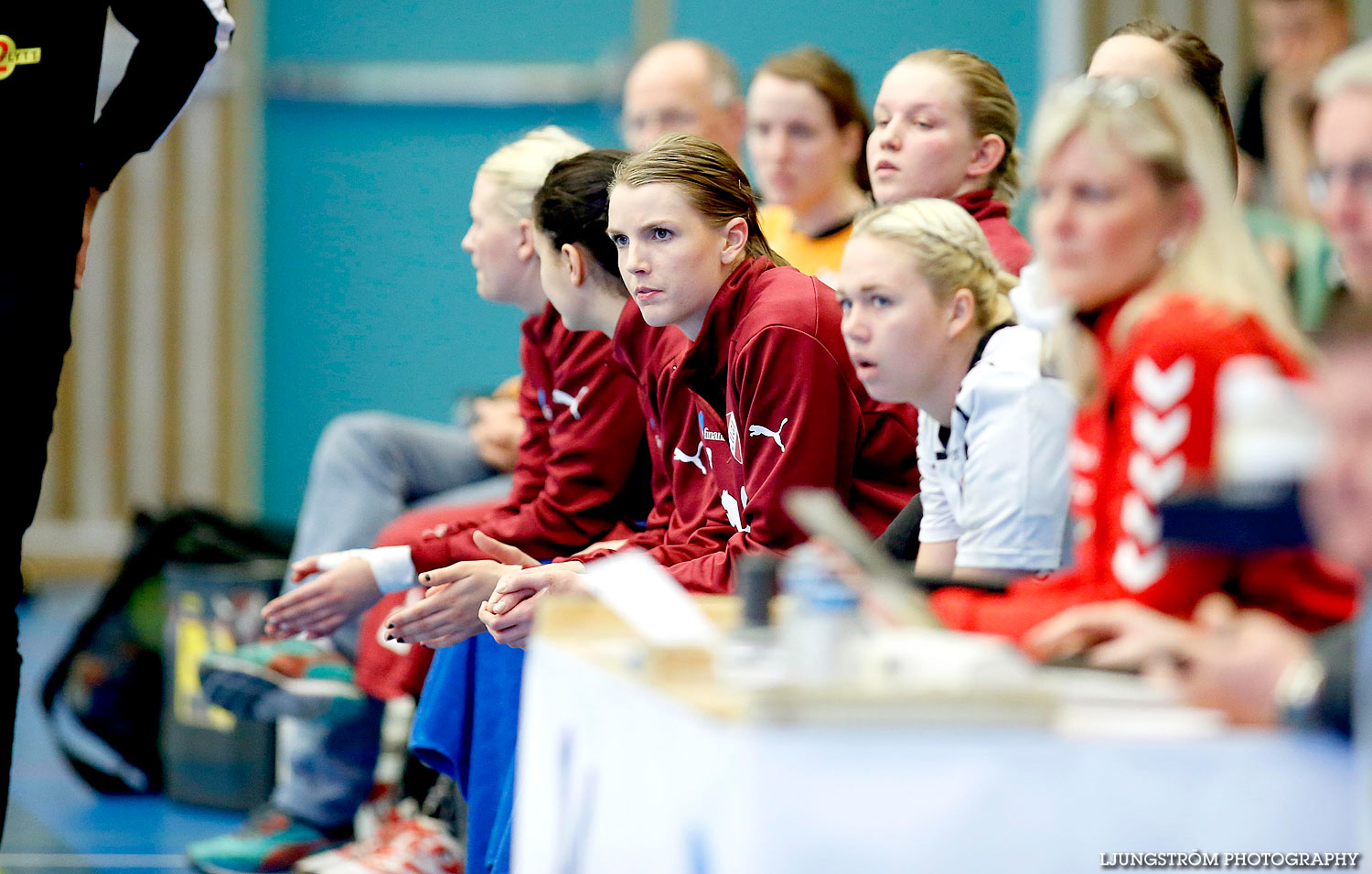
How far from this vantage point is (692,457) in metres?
1.92

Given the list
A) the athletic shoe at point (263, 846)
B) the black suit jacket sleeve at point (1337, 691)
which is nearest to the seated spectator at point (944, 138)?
the black suit jacket sleeve at point (1337, 691)

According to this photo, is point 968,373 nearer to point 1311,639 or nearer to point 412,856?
point 1311,639

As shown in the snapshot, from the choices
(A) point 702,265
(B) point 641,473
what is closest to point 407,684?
(B) point 641,473

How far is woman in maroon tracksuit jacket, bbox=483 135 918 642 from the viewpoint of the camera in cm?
171

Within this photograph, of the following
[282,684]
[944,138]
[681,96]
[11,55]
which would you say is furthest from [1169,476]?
[681,96]

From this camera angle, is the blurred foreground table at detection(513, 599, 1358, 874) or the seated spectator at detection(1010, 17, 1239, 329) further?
the seated spectator at detection(1010, 17, 1239, 329)

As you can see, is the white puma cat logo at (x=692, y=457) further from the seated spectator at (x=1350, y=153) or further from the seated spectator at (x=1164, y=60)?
the seated spectator at (x=1350, y=153)

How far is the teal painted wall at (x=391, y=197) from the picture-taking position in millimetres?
5445

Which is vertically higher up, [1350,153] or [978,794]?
[1350,153]

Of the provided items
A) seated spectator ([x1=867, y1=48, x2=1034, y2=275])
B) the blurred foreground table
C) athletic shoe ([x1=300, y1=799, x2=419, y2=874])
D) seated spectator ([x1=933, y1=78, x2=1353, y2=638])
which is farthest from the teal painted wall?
the blurred foreground table

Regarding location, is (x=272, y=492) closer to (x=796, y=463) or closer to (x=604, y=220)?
(x=604, y=220)

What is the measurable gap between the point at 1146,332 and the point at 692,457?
2.84ft

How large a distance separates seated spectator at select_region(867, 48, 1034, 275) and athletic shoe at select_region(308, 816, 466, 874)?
1.19 metres

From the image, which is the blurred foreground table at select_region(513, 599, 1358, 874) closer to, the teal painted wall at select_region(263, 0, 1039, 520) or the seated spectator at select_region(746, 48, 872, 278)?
the seated spectator at select_region(746, 48, 872, 278)
